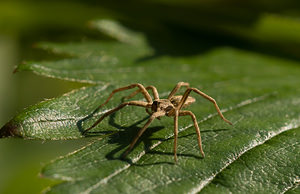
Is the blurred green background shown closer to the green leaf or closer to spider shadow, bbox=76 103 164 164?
the green leaf

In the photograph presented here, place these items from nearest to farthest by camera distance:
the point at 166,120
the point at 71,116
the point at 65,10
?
the point at 71,116, the point at 166,120, the point at 65,10

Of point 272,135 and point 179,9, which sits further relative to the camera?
point 179,9

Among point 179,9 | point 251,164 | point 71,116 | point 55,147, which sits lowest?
point 55,147

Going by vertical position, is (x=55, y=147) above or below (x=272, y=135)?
below

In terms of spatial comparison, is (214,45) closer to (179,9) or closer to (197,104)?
(179,9)

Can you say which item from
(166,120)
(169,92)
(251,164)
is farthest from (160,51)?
(251,164)

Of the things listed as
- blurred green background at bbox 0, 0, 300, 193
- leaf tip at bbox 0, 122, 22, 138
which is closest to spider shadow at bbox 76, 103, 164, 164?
leaf tip at bbox 0, 122, 22, 138

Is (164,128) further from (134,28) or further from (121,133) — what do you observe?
(134,28)
